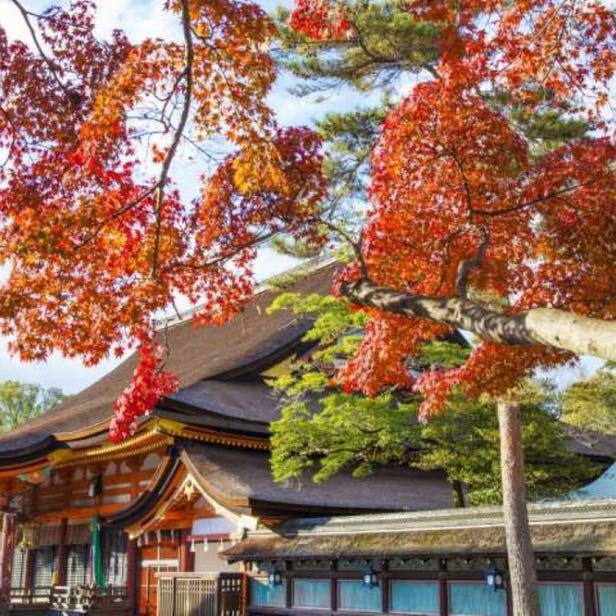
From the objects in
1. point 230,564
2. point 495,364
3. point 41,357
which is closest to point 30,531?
point 230,564

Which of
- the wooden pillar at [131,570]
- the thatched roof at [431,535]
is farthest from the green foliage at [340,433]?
the wooden pillar at [131,570]

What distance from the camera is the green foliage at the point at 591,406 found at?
603 inches

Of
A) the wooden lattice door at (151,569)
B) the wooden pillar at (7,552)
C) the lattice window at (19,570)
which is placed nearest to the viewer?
the wooden lattice door at (151,569)

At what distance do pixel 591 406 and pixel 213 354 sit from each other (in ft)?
30.7

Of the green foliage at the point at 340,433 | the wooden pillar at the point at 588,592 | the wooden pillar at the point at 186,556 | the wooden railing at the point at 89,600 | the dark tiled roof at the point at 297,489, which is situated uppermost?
the green foliage at the point at 340,433

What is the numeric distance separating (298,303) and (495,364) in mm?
6702

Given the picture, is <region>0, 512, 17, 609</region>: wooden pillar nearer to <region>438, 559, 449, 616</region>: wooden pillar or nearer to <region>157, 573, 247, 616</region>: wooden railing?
<region>157, 573, 247, 616</region>: wooden railing

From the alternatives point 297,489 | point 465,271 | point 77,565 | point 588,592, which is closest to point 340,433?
point 297,489

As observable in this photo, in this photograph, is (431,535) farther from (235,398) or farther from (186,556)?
(235,398)

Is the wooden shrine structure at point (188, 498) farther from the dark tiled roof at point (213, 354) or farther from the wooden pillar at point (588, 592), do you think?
the wooden pillar at point (588, 592)

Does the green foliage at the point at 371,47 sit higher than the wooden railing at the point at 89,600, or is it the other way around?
the green foliage at the point at 371,47

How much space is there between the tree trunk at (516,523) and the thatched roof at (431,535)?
0.33 m

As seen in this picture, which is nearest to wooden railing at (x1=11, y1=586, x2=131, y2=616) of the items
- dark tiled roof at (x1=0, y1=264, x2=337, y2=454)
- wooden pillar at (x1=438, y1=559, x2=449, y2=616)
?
dark tiled roof at (x1=0, y1=264, x2=337, y2=454)

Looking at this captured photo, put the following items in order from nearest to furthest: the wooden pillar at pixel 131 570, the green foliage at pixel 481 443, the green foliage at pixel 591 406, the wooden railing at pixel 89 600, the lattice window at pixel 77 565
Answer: the green foliage at pixel 481 443 → the green foliage at pixel 591 406 → the wooden railing at pixel 89 600 → the wooden pillar at pixel 131 570 → the lattice window at pixel 77 565
